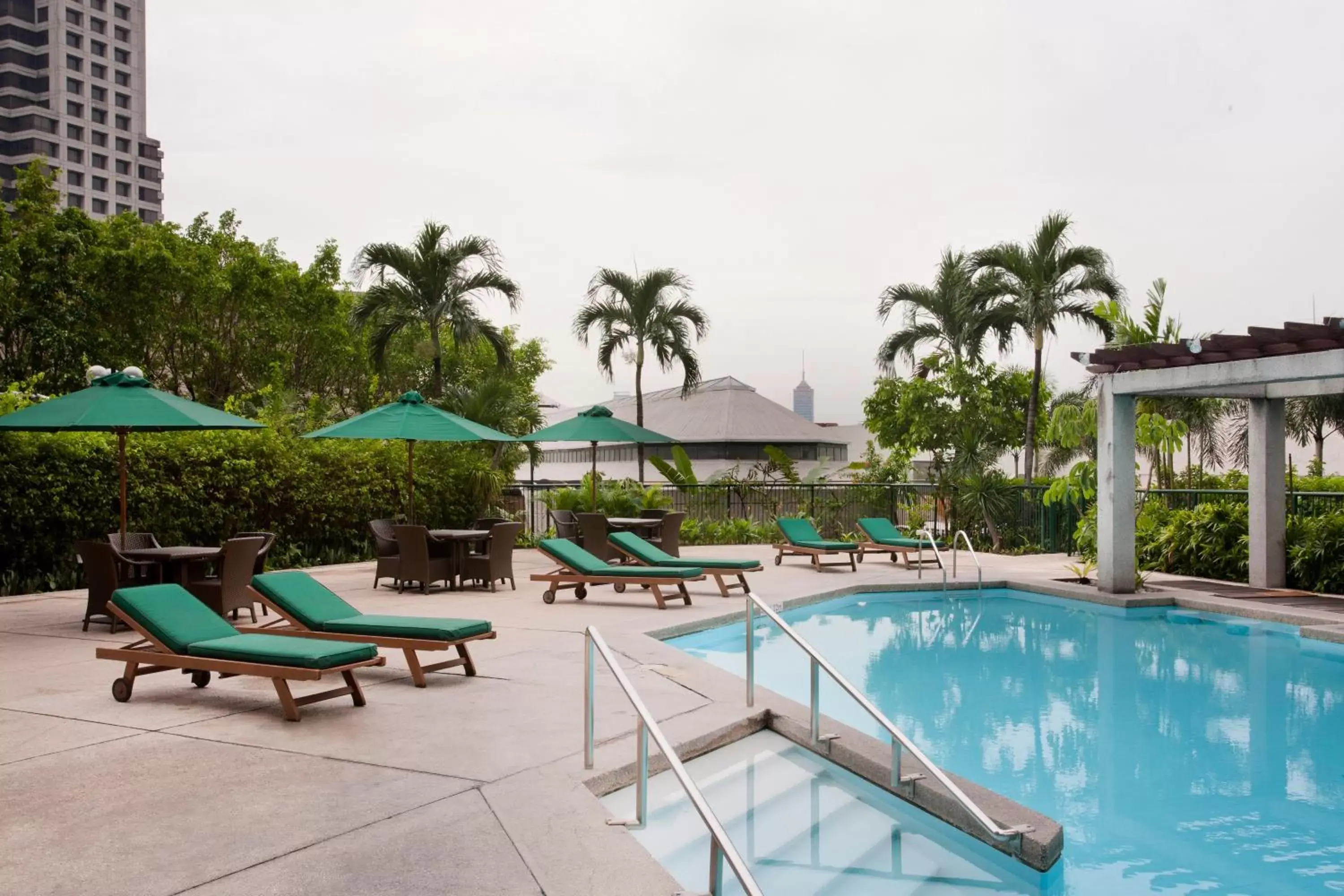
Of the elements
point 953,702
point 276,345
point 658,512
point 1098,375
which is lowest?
point 953,702

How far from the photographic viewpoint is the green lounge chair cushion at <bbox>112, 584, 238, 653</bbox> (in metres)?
6.83

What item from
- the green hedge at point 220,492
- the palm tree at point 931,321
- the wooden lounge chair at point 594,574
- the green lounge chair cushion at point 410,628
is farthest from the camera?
the palm tree at point 931,321

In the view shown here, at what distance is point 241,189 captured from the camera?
1779 inches

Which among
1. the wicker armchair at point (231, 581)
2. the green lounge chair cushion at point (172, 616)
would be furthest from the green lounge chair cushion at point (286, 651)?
the wicker armchair at point (231, 581)

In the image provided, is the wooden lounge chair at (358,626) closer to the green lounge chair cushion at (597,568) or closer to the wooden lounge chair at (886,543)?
the green lounge chair cushion at (597,568)

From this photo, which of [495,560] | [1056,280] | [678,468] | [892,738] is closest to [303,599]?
[892,738]

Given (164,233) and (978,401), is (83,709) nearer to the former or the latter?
(978,401)

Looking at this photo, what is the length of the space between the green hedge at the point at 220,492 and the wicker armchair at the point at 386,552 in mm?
2741

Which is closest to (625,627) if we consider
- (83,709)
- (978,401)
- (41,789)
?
(83,709)

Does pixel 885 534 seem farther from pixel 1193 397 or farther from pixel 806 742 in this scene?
pixel 806 742

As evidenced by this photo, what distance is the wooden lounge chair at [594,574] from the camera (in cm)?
1195

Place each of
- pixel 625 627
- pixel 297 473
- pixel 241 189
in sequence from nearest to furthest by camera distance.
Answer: pixel 625 627 → pixel 297 473 → pixel 241 189

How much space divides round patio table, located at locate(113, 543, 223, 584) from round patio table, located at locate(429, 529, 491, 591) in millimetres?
3304

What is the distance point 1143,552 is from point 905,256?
50.0 ft
